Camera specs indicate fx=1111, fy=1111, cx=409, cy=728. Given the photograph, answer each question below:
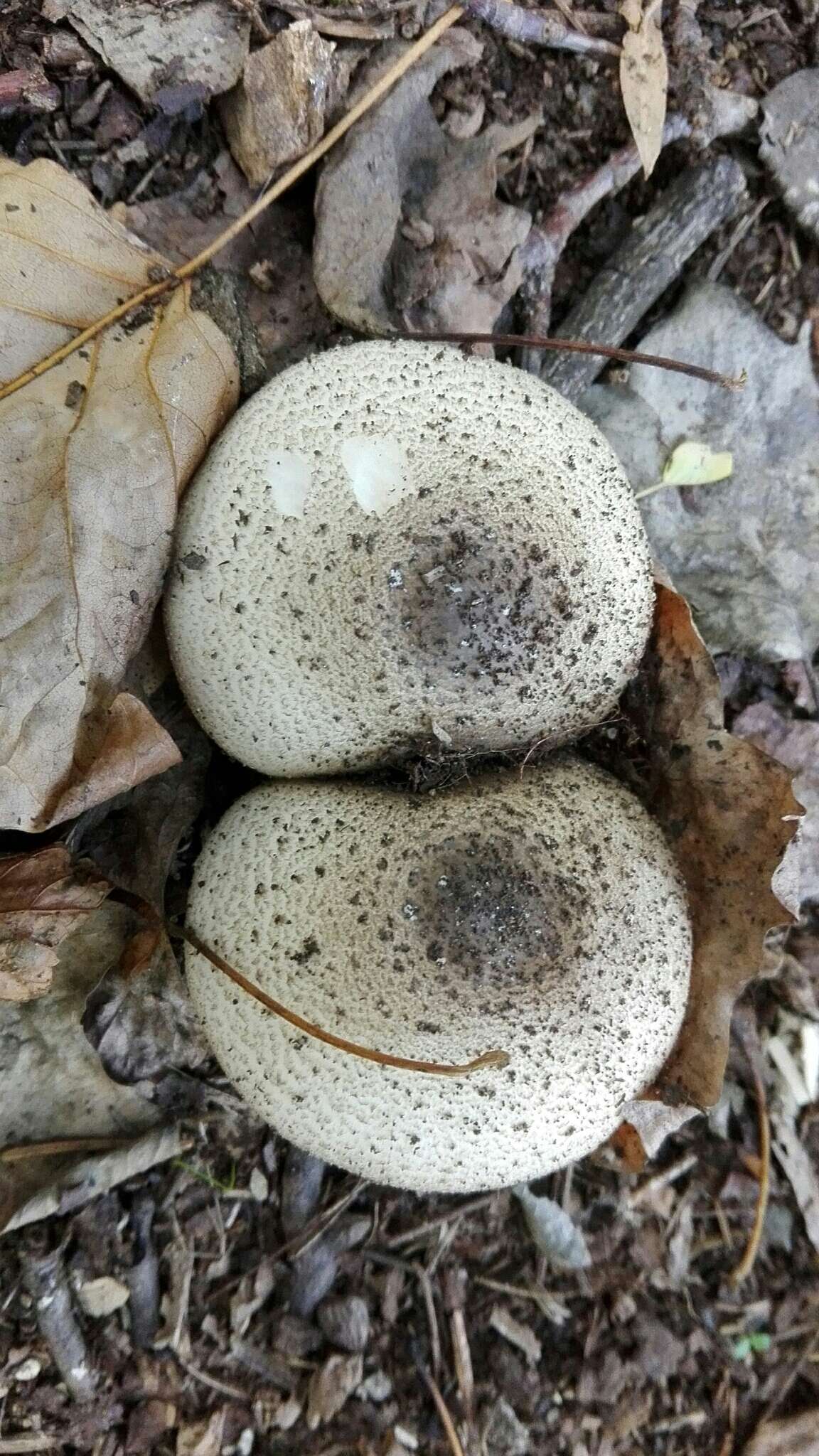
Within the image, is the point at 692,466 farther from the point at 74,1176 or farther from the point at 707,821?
the point at 74,1176

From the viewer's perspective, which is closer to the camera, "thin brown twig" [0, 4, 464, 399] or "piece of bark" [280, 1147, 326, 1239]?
"thin brown twig" [0, 4, 464, 399]

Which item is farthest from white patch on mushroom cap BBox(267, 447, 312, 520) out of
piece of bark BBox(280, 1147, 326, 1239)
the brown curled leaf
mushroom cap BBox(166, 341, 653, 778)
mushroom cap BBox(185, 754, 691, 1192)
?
piece of bark BBox(280, 1147, 326, 1239)

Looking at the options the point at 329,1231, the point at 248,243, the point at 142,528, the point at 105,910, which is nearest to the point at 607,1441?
the point at 329,1231

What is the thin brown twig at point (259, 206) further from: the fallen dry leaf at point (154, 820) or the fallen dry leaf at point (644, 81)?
the fallen dry leaf at point (154, 820)

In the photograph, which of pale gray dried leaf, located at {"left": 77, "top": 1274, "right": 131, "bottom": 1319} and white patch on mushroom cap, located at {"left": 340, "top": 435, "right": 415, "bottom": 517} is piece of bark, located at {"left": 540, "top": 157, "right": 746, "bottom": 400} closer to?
white patch on mushroom cap, located at {"left": 340, "top": 435, "right": 415, "bottom": 517}

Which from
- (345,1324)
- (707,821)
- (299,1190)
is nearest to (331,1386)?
(345,1324)

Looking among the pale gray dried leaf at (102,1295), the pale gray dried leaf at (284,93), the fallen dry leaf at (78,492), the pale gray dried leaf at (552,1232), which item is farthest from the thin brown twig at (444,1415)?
the pale gray dried leaf at (284,93)
